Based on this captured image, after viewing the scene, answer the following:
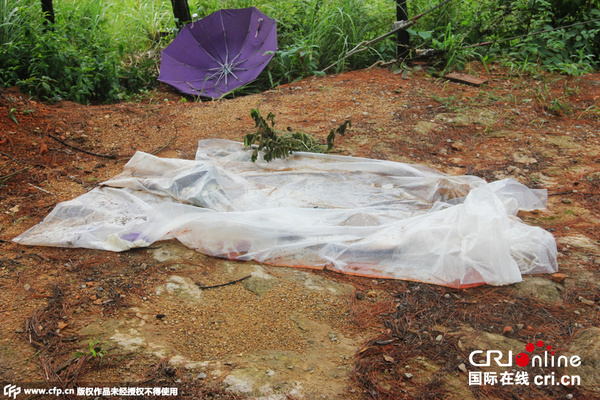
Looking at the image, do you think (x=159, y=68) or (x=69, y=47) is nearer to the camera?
(x=69, y=47)

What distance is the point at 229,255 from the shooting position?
2.19 m

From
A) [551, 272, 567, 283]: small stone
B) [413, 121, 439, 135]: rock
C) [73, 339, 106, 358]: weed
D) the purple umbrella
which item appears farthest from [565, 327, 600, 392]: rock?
the purple umbrella

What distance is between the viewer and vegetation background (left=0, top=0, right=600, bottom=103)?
4.02m

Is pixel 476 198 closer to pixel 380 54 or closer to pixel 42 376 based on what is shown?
pixel 42 376

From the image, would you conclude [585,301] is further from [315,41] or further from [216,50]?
[216,50]

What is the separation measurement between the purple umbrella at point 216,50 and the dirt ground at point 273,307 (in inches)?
52.8

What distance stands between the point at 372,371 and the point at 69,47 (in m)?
4.02

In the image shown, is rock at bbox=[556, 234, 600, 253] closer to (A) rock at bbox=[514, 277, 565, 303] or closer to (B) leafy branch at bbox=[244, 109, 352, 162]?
(A) rock at bbox=[514, 277, 565, 303]

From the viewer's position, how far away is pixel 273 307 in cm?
192

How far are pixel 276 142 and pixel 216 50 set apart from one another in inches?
80.1

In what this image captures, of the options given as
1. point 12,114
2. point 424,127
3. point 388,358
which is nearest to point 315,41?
point 424,127

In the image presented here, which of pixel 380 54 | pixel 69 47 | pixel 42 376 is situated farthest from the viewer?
pixel 380 54

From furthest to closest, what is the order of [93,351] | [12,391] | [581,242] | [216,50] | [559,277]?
[216,50] < [581,242] < [559,277] < [93,351] < [12,391]

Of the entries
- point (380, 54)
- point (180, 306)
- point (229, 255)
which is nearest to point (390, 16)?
point (380, 54)
